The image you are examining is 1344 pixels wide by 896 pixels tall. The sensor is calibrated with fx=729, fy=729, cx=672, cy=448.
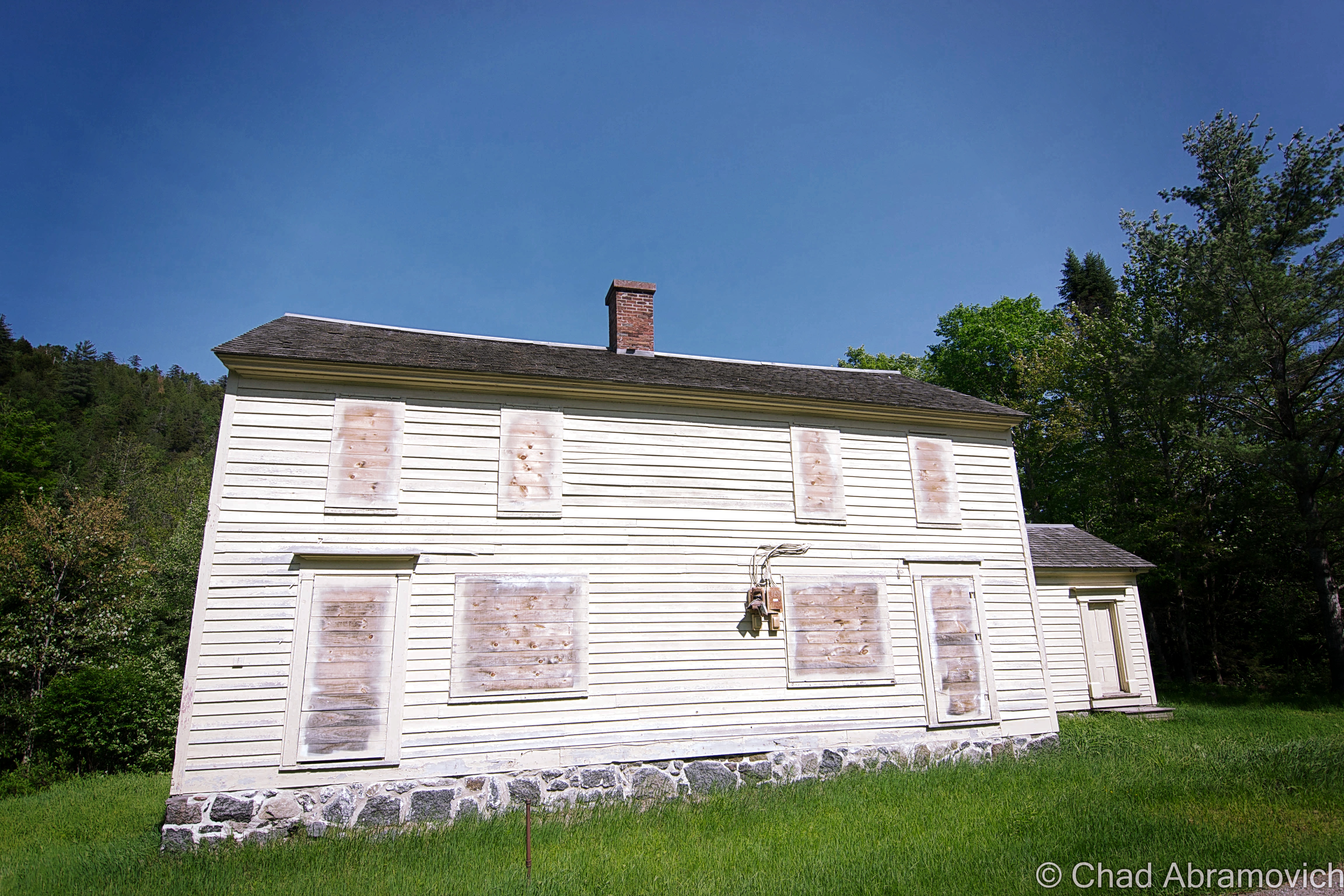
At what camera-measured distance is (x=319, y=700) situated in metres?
8.49

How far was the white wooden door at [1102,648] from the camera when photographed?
48.4 feet

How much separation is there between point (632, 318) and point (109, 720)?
552 inches

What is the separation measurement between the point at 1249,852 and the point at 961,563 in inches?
215

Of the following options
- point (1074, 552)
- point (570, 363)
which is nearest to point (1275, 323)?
point (1074, 552)

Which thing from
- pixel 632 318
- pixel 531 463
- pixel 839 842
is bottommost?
pixel 839 842

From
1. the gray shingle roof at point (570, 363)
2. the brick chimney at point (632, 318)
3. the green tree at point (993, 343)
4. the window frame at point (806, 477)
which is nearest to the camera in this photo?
the gray shingle roof at point (570, 363)

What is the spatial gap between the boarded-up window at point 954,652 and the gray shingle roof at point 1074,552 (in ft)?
13.4

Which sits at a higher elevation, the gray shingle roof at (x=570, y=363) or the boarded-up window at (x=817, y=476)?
the gray shingle roof at (x=570, y=363)

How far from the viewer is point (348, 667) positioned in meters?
8.66

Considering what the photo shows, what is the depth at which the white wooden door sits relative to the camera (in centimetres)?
1475

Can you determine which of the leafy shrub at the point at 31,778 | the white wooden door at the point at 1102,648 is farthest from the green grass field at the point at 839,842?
the leafy shrub at the point at 31,778

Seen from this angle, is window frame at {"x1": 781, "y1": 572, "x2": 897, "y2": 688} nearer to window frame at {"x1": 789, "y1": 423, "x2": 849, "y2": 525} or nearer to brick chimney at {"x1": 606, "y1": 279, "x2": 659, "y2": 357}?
window frame at {"x1": 789, "y1": 423, "x2": 849, "y2": 525}

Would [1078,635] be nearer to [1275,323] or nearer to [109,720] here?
[1275,323]

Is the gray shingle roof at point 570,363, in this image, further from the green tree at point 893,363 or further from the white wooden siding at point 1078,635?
the green tree at point 893,363
